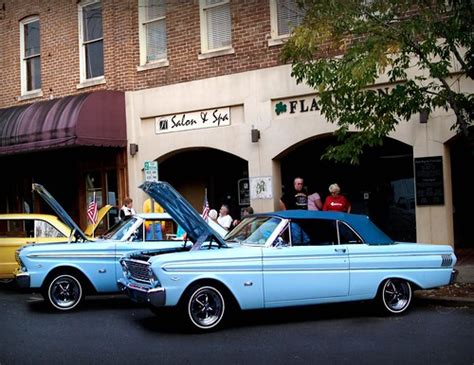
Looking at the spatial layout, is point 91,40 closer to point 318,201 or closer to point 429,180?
point 318,201

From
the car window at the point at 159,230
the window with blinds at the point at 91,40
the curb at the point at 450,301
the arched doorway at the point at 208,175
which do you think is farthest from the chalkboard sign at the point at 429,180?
the window with blinds at the point at 91,40

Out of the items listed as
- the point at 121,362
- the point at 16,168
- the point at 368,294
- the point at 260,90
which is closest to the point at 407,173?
the point at 260,90

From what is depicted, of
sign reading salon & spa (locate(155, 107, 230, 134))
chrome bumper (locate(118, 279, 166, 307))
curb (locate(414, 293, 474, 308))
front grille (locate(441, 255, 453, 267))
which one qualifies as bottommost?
curb (locate(414, 293, 474, 308))

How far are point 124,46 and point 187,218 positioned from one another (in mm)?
9718

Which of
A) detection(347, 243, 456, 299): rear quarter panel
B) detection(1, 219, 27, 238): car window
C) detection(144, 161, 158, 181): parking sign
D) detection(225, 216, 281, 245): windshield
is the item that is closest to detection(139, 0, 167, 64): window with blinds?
detection(144, 161, 158, 181): parking sign

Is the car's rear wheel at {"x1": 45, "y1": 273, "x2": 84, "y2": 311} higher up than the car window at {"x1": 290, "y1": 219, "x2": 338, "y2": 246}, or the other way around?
the car window at {"x1": 290, "y1": 219, "x2": 338, "y2": 246}

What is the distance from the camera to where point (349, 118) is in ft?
34.6

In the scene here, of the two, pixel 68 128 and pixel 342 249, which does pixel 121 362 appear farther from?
pixel 68 128

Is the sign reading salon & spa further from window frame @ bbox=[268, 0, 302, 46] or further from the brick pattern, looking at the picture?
window frame @ bbox=[268, 0, 302, 46]

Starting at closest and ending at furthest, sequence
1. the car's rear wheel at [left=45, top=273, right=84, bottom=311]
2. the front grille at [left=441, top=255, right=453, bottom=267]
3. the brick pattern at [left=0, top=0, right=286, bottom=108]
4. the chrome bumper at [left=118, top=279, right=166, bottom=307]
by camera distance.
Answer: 1. the chrome bumper at [left=118, top=279, right=166, bottom=307]
2. the front grille at [left=441, top=255, right=453, bottom=267]
3. the car's rear wheel at [left=45, top=273, right=84, bottom=311]
4. the brick pattern at [left=0, top=0, right=286, bottom=108]

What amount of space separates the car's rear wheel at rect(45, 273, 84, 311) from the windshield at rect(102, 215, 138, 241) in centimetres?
89

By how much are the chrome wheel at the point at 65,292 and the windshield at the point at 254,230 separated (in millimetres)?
2649

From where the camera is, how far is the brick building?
15.1m

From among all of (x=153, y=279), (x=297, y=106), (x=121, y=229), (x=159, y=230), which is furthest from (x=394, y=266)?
(x=297, y=106)
